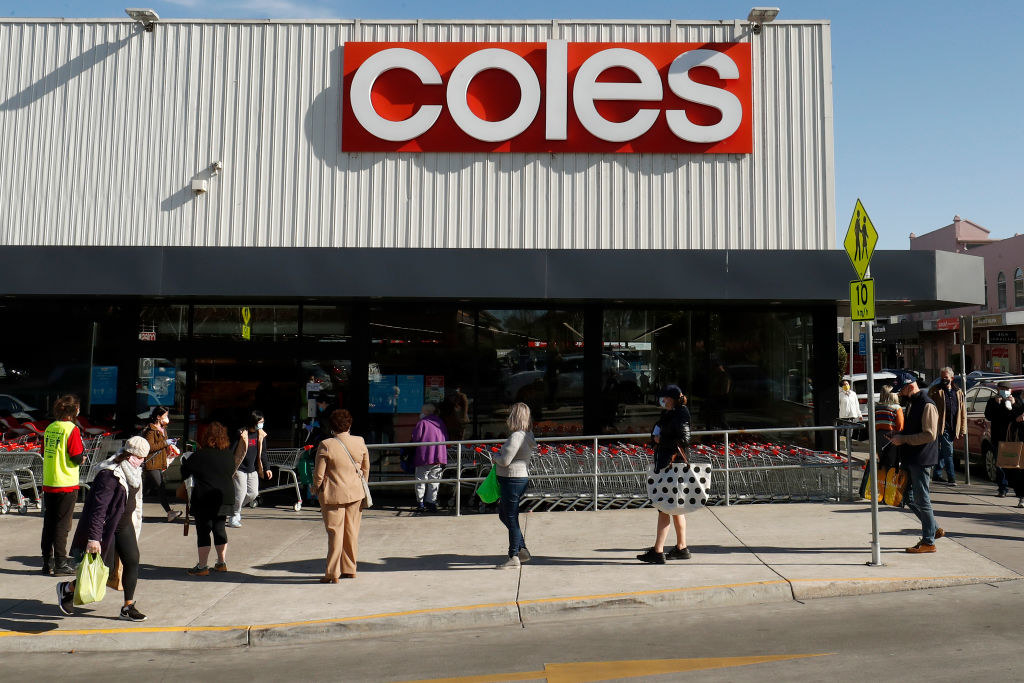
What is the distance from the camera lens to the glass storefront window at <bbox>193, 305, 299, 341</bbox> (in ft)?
44.9

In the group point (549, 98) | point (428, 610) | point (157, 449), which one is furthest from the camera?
point (549, 98)

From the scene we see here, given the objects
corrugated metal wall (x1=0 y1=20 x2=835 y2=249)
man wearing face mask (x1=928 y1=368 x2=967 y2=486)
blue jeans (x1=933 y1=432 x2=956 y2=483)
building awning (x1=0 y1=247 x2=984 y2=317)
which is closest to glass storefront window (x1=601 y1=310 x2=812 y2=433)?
corrugated metal wall (x1=0 y1=20 x2=835 y2=249)

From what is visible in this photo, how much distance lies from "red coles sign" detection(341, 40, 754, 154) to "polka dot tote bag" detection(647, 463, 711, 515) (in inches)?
247

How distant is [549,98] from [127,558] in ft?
29.2

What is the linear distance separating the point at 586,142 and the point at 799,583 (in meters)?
7.61

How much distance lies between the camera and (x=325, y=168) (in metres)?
13.2

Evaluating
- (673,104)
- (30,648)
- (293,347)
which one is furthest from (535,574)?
(673,104)

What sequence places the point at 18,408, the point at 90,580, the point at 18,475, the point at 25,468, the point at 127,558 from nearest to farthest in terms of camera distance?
the point at 90,580 < the point at 127,558 < the point at 25,468 < the point at 18,475 < the point at 18,408

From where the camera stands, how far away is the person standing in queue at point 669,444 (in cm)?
852

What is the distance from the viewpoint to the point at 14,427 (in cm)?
1372

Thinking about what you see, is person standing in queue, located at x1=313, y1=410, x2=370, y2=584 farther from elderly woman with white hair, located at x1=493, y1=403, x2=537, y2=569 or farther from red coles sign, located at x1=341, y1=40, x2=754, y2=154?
red coles sign, located at x1=341, y1=40, x2=754, y2=154

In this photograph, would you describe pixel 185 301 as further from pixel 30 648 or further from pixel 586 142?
pixel 30 648

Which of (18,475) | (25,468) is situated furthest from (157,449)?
(18,475)

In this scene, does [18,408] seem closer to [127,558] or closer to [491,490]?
[127,558]
